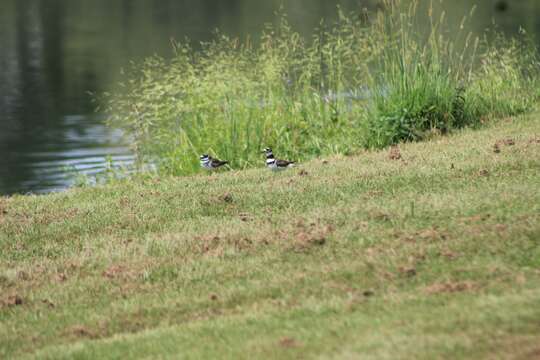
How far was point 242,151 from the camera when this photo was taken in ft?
Answer: 50.2

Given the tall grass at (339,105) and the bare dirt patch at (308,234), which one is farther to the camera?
the tall grass at (339,105)

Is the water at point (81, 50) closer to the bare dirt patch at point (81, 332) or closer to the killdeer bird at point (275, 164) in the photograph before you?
the killdeer bird at point (275, 164)

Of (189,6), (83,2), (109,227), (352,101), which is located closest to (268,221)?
(109,227)

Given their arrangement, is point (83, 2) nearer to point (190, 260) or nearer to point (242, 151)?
point (242, 151)

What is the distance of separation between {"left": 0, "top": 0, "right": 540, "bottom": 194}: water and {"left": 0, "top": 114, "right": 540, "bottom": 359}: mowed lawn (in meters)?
8.48

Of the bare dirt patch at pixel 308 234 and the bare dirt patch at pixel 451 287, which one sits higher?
the bare dirt patch at pixel 451 287

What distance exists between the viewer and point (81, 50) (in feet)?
125

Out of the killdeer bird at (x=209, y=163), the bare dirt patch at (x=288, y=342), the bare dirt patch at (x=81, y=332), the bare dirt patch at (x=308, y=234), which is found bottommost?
the killdeer bird at (x=209, y=163)

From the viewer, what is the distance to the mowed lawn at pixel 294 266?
20.5 feet

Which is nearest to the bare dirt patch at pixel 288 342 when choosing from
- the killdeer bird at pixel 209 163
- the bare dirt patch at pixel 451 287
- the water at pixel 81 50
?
the bare dirt patch at pixel 451 287

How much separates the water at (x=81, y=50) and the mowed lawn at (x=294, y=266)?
27.8 feet

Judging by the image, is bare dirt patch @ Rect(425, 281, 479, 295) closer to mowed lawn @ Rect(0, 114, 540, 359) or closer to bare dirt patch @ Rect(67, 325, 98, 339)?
mowed lawn @ Rect(0, 114, 540, 359)

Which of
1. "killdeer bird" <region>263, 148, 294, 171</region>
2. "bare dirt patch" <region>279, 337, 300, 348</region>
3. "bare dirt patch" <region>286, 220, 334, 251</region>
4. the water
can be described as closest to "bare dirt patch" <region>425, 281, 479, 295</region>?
"bare dirt patch" <region>279, 337, 300, 348</region>

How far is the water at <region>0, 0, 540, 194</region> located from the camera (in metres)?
21.7
